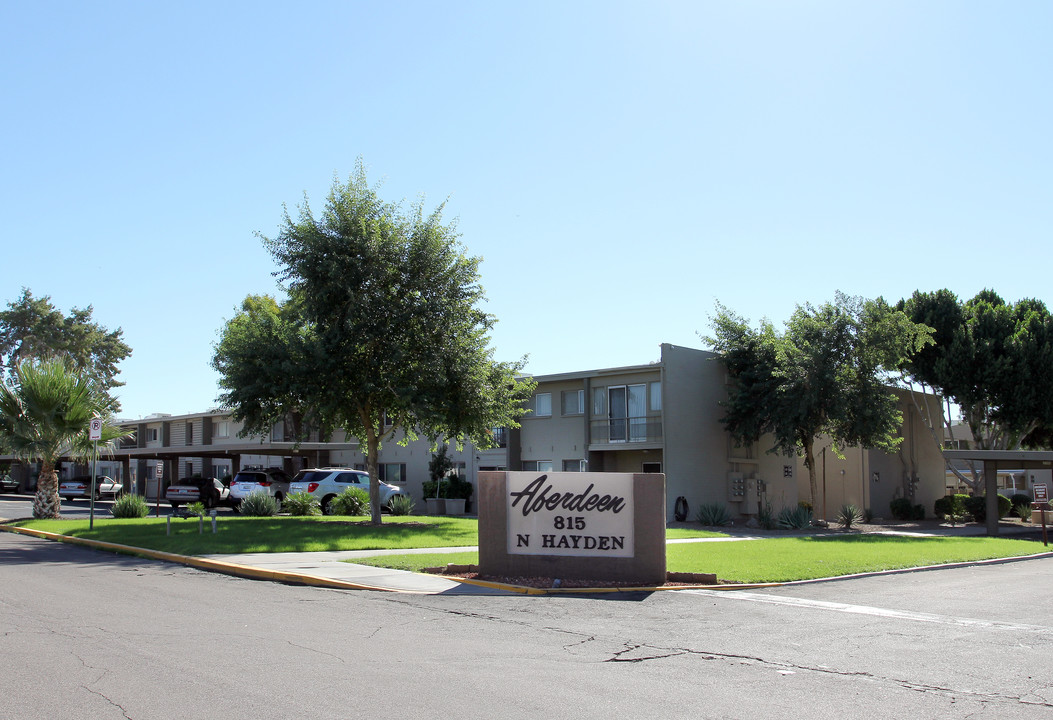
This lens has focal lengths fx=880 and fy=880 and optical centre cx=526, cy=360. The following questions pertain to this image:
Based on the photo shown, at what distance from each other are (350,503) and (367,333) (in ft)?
25.2

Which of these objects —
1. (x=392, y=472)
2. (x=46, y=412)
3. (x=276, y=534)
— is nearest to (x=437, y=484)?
(x=392, y=472)

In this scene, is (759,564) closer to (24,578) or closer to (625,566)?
(625,566)

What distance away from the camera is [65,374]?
24844 millimetres

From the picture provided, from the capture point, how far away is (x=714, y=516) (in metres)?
29.8

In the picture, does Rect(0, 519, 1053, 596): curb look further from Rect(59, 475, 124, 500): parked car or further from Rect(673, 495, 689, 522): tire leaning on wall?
Rect(59, 475, 124, 500): parked car

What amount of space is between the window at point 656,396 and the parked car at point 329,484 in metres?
9.99

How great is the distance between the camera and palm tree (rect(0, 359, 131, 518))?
24.1 meters

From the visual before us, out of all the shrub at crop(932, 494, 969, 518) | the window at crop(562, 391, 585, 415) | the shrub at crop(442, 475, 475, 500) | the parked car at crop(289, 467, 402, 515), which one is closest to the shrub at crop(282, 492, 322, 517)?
the parked car at crop(289, 467, 402, 515)

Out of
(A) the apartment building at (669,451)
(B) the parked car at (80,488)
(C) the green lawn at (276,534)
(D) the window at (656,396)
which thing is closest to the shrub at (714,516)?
(A) the apartment building at (669,451)

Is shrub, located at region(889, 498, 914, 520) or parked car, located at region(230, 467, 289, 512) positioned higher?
parked car, located at region(230, 467, 289, 512)

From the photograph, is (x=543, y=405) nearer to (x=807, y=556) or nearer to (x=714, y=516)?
(x=714, y=516)

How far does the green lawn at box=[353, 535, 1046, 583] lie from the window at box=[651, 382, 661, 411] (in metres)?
9.02

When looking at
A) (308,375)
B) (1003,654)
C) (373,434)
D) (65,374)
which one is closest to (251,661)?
(1003,654)

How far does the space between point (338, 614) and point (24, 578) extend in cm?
603
